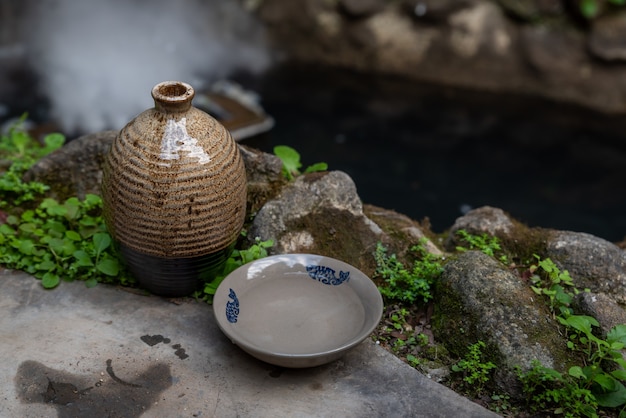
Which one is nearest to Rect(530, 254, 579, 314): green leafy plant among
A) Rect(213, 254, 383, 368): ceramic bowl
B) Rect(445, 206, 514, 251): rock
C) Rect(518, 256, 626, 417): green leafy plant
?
Rect(518, 256, 626, 417): green leafy plant

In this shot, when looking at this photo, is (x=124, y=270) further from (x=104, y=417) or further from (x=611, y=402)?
(x=611, y=402)

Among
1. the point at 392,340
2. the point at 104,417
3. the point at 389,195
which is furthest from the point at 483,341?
the point at 389,195

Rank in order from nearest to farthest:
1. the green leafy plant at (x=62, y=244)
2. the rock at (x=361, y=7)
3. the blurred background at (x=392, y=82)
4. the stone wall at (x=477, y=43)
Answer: the green leafy plant at (x=62, y=244)
the blurred background at (x=392, y=82)
the stone wall at (x=477, y=43)
the rock at (x=361, y=7)

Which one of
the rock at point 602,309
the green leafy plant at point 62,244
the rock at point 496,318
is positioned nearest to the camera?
the rock at point 496,318

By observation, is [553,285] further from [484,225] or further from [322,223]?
[322,223]

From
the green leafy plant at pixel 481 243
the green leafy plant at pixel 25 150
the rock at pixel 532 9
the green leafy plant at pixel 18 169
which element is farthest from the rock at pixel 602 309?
the rock at pixel 532 9

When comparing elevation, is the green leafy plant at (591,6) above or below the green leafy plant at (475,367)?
above

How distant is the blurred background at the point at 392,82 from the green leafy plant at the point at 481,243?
97.2 inches

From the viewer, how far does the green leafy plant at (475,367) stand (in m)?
3.58

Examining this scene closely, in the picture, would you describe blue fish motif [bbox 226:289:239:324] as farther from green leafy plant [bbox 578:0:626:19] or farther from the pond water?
green leafy plant [bbox 578:0:626:19]

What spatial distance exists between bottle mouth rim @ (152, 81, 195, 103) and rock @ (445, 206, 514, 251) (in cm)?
205

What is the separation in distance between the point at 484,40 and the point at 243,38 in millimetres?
3651

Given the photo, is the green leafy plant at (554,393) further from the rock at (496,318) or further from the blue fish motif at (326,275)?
the blue fish motif at (326,275)

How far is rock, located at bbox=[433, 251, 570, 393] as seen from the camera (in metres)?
3.58
